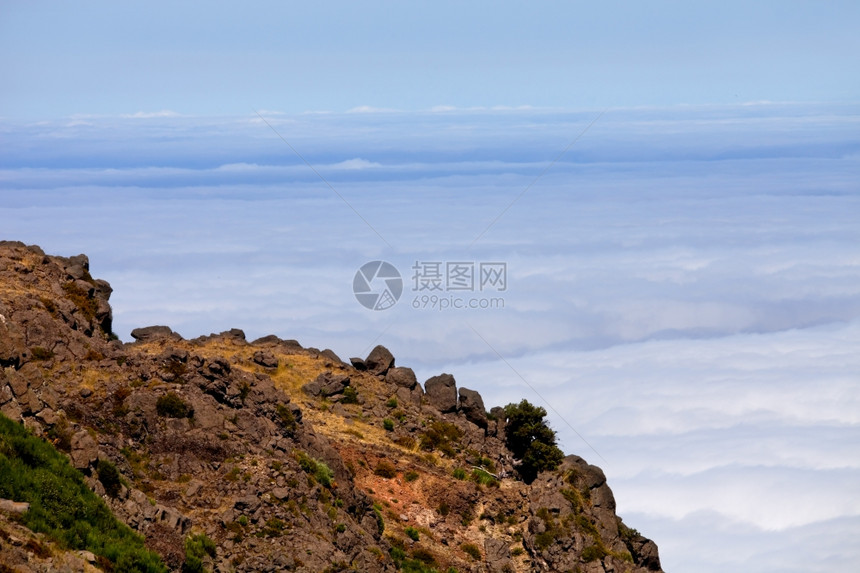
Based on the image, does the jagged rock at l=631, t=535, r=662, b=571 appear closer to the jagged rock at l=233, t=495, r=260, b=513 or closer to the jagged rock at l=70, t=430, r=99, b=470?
the jagged rock at l=233, t=495, r=260, b=513

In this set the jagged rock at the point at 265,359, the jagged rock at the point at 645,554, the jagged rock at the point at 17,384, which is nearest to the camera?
the jagged rock at the point at 17,384

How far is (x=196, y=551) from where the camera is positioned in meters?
43.6

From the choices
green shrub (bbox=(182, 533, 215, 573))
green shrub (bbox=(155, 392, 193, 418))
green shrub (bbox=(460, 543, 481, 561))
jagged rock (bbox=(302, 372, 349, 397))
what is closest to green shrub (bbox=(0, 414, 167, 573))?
green shrub (bbox=(182, 533, 215, 573))

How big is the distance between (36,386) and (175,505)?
6.43 m

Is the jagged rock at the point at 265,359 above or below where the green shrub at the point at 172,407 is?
above

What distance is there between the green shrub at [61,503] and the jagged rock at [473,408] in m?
28.9

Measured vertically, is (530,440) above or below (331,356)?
below

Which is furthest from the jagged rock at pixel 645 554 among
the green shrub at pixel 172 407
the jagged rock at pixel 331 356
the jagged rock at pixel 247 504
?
the green shrub at pixel 172 407

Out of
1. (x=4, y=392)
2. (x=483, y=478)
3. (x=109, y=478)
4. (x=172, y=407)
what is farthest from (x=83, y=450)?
(x=483, y=478)

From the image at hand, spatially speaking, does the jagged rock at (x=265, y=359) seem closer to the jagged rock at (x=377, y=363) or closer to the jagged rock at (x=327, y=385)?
the jagged rock at (x=327, y=385)

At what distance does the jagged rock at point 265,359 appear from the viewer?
67.3 meters

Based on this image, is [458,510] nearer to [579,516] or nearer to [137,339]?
[579,516]

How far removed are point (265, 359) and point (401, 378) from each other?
7301mm

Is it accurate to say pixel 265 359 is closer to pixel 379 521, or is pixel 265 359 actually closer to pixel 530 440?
pixel 530 440
